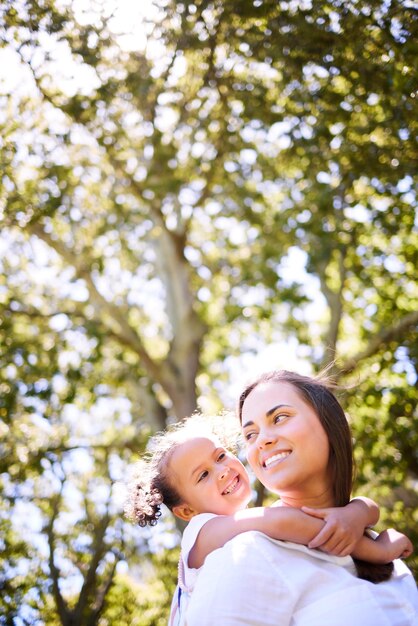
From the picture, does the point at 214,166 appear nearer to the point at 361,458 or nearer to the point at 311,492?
the point at 361,458

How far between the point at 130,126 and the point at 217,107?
128 centimetres

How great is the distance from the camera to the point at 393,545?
8.16ft

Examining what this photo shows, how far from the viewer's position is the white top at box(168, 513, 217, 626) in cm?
250

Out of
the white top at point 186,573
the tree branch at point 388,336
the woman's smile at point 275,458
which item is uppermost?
the woman's smile at point 275,458

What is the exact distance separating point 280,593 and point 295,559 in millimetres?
150

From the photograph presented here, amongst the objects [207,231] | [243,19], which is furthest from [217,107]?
[207,231]

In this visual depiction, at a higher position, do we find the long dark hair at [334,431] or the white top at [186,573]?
the long dark hair at [334,431]

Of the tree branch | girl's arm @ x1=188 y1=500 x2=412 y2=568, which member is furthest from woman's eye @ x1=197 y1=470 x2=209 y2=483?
the tree branch

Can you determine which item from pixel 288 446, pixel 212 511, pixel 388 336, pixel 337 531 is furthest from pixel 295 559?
pixel 388 336

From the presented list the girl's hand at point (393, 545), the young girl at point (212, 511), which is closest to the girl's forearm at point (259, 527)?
the young girl at point (212, 511)

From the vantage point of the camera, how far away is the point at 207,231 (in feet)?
43.5

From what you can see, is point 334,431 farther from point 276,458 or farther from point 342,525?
point 342,525

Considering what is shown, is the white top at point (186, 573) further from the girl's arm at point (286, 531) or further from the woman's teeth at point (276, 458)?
the woman's teeth at point (276, 458)

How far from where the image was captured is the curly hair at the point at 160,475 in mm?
2957
